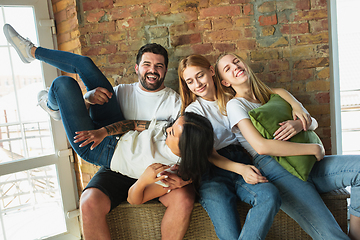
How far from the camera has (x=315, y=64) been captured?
2.06 m

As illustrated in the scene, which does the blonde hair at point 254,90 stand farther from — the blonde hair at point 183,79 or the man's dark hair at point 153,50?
the man's dark hair at point 153,50

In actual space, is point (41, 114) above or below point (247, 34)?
below

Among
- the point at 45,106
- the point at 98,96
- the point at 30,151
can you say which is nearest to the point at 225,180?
the point at 98,96

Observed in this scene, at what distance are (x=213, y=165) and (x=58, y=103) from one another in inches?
46.7

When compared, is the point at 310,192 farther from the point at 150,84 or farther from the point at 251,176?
the point at 150,84

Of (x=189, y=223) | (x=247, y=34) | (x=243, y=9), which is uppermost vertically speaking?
(x=243, y=9)

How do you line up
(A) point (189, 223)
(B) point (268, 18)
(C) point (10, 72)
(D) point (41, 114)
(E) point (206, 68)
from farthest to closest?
(D) point (41, 114)
(C) point (10, 72)
(B) point (268, 18)
(E) point (206, 68)
(A) point (189, 223)

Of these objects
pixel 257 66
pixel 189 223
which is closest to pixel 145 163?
pixel 189 223

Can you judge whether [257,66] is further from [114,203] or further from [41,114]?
[41,114]

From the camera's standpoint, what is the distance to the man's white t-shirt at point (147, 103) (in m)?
1.96

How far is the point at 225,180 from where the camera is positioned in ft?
5.08

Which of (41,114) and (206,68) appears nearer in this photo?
(206,68)

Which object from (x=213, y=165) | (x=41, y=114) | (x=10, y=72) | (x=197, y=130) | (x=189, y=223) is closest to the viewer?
(x=197, y=130)

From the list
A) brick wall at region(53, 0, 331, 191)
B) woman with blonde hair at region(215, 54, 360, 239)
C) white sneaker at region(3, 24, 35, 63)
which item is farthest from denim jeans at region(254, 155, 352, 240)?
white sneaker at region(3, 24, 35, 63)
